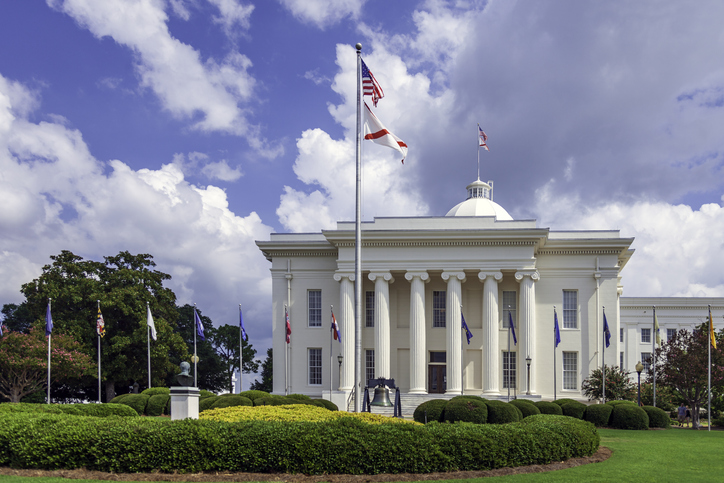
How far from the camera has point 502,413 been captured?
26.0m

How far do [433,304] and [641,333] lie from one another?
36.0 metres

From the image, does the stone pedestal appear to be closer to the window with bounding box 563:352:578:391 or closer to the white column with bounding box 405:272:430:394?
the white column with bounding box 405:272:430:394

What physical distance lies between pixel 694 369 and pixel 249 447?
2963 centimetres

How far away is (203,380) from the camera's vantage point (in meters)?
65.1

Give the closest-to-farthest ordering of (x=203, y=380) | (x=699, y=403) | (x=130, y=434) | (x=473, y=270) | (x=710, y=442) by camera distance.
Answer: (x=130, y=434)
(x=710, y=442)
(x=699, y=403)
(x=473, y=270)
(x=203, y=380)

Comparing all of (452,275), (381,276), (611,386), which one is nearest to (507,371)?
(611,386)

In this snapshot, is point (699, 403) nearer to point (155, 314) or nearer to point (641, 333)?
point (641, 333)

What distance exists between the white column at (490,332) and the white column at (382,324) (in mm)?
5996

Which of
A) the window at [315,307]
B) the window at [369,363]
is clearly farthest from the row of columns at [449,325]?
the window at [315,307]

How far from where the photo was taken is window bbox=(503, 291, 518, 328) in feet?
136

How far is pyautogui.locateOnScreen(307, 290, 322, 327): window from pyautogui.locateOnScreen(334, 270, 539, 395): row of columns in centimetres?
295

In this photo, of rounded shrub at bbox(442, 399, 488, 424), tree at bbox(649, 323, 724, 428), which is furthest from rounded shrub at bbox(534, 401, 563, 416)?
tree at bbox(649, 323, 724, 428)

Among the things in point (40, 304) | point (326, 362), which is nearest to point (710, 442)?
point (326, 362)

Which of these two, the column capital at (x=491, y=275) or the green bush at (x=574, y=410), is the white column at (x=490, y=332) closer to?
the column capital at (x=491, y=275)
